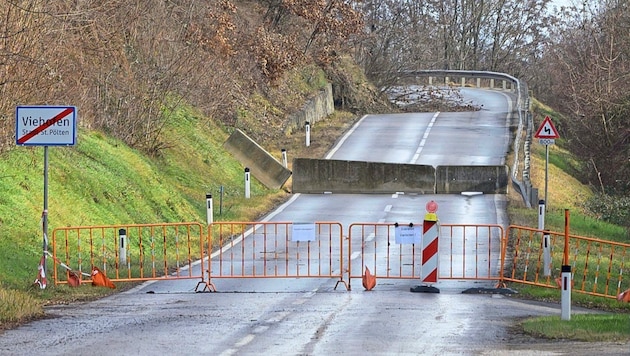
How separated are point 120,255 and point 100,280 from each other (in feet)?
6.46

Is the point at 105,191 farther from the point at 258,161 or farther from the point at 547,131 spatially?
the point at 258,161

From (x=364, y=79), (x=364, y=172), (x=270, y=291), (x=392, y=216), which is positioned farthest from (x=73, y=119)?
(x=364, y=79)

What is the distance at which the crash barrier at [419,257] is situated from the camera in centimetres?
1814

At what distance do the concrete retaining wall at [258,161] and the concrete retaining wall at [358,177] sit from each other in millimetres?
625

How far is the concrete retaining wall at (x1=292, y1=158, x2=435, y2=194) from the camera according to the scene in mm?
32281

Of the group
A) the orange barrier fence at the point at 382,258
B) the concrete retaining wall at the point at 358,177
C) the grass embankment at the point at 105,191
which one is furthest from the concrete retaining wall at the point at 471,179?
the orange barrier fence at the point at 382,258

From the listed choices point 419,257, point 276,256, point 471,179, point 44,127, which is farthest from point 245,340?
point 471,179

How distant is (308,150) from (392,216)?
13.2m

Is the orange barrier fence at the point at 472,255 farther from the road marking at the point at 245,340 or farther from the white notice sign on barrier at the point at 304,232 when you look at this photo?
the road marking at the point at 245,340

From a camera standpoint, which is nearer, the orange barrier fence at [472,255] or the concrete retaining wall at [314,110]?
the orange barrier fence at [472,255]

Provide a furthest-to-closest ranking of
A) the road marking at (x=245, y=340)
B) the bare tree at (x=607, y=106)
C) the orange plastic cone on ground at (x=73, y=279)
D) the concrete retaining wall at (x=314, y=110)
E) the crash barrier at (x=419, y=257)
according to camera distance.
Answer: the bare tree at (x=607, y=106) < the concrete retaining wall at (x=314, y=110) < the crash barrier at (x=419, y=257) < the orange plastic cone on ground at (x=73, y=279) < the road marking at (x=245, y=340)

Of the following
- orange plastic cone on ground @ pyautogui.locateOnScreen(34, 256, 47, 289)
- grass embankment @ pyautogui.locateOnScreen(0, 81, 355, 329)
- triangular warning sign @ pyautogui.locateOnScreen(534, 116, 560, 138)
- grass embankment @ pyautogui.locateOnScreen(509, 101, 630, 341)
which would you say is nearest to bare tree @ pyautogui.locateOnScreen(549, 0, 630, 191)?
grass embankment @ pyautogui.locateOnScreen(509, 101, 630, 341)

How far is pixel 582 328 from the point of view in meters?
12.7

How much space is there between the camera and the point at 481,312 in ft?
48.0
